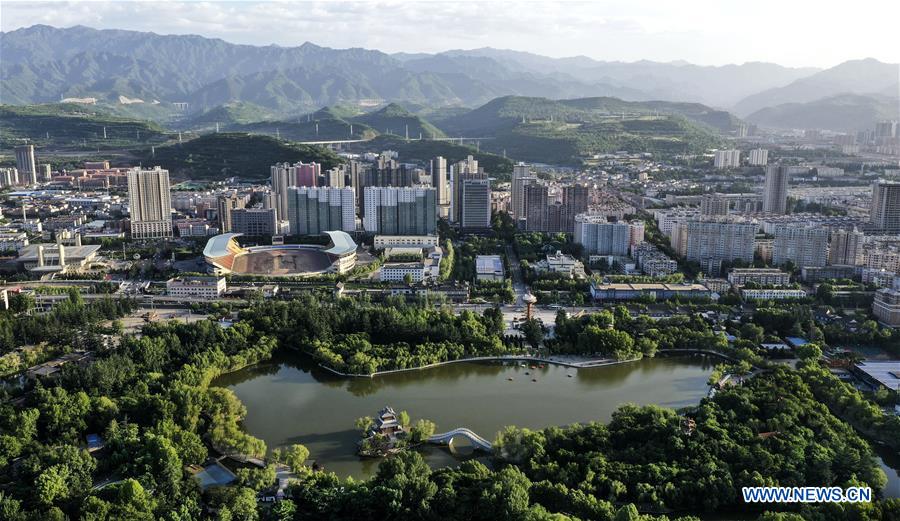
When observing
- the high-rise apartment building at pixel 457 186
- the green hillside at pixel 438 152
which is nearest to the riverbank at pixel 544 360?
the high-rise apartment building at pixel 457 186

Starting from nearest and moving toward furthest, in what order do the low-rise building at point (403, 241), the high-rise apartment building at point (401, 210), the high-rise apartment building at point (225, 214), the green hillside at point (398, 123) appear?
the low-rise building at point (403, 241) < the high-rise apartment building at point (401, 210) < the high-rise apartment building at point (225, 214) < the green hillside at point (398, 123)

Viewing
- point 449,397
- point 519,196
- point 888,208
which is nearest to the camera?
point 449,397

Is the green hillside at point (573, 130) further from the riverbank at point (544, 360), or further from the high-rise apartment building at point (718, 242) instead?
the riverbank at point (544, 360)

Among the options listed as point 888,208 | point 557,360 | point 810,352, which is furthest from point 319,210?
point 888,208

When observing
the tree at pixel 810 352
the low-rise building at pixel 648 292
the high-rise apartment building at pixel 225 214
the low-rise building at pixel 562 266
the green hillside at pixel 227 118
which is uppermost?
the green hillside at pixel 227 118

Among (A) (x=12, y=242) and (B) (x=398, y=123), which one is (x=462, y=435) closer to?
(A) (x=12, y=242)

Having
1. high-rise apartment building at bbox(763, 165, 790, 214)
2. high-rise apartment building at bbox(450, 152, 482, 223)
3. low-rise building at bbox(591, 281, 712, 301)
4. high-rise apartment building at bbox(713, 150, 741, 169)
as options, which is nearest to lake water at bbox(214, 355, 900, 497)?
low-rise building at bbox(591, 281, 712, 301)
